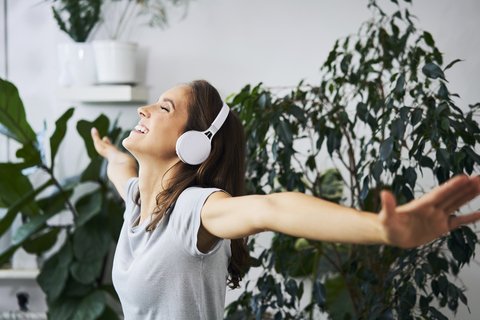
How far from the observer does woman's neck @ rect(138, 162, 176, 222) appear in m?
1.02

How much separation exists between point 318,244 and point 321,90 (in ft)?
1.90

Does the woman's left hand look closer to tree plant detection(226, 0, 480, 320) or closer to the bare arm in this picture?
tree plant detection(226, 0, 480, 320)

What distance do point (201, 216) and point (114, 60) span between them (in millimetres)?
1524

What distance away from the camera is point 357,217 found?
543 mm

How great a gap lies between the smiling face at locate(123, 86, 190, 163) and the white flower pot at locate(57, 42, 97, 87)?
127 cm

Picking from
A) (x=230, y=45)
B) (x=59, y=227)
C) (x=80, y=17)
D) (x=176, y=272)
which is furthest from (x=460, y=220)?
(x=80, y=17)

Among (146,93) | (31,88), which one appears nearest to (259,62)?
(146,93)

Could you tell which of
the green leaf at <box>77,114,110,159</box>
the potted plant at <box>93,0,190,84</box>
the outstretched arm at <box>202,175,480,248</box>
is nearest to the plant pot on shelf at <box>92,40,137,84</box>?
the potted plant at <box>93,0,190,84</box>

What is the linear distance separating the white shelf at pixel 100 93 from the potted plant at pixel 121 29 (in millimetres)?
46

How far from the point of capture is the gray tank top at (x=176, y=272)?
82 cm

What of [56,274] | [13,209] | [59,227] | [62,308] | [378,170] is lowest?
[62,308]

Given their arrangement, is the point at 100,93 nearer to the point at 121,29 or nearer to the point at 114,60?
the point at 114,60

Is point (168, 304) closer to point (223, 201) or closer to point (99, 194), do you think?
point (223, 201)

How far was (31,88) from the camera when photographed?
2365 mm
